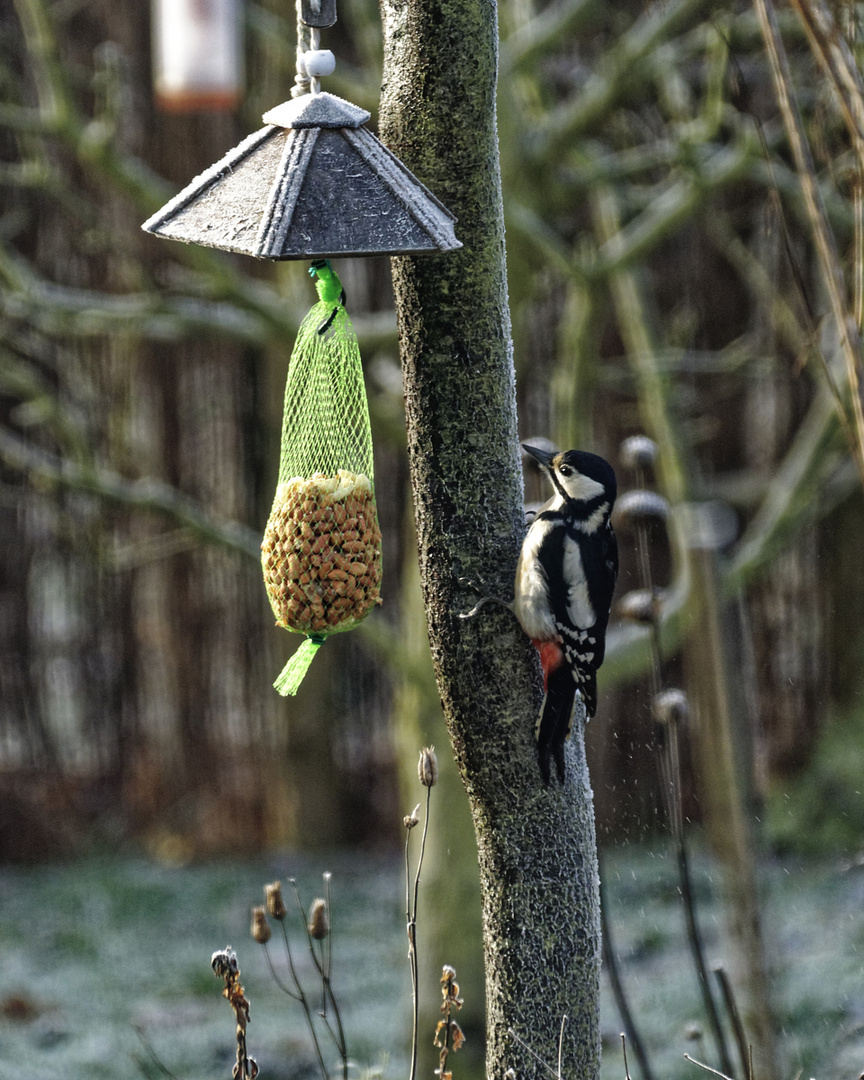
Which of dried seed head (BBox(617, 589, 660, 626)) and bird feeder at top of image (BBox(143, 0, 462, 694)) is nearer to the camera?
bird feeder at top of image (BBox(143, 0, 462, 694))

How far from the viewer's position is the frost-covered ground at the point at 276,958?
459 cm

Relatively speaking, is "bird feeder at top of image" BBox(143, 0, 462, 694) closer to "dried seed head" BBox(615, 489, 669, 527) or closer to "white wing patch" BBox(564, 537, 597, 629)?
"white wing patch" BBox(564, 537, 597, 629)

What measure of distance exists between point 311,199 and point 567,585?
0.76 metres

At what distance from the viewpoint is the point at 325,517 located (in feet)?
7.98

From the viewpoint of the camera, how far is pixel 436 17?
6.96ft

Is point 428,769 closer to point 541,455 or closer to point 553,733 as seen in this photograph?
point 553,733

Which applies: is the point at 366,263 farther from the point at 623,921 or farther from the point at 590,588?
the point at 590,588

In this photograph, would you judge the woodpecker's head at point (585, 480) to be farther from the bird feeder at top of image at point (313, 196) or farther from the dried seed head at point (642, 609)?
the bird feeder at top of image at point (313, 196)

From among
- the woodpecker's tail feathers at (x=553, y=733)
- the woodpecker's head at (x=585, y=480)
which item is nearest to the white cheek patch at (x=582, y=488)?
the woodpecker's head at (x=585, y=480)

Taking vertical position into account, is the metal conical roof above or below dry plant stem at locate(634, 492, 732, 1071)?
above

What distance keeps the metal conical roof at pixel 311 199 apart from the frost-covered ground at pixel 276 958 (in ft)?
8.71

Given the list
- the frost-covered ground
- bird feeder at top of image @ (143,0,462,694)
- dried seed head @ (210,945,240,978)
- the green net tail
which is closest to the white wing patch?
bird feeder at top of image @ (143,0,462,694)

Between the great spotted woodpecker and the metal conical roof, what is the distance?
0.54m

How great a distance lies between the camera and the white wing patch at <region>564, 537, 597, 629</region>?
236 cm
